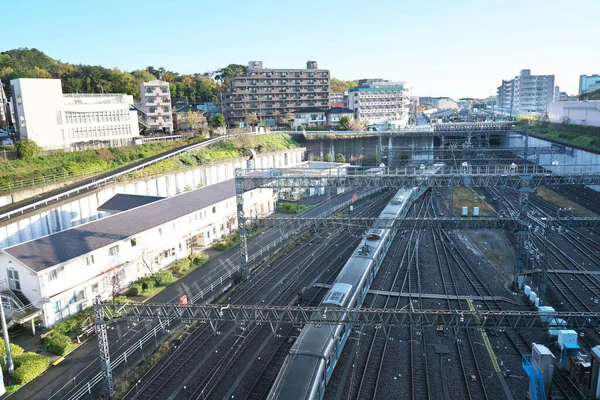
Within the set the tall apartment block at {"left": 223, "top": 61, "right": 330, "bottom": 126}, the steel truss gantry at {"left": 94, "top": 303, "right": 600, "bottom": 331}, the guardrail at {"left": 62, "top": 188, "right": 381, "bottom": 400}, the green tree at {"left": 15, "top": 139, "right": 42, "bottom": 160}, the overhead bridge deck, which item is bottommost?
the overhead bridge deck

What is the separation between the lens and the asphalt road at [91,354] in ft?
42.3

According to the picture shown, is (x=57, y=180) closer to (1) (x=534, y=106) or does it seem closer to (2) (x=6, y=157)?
(2) (x=6, y=157)

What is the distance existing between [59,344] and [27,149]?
19.2m

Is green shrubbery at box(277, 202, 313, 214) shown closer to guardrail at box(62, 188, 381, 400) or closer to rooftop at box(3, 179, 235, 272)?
guardrail at box(62, 188, 381, 400)

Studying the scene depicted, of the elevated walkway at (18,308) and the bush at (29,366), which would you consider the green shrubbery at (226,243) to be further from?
the bush at (29,366)

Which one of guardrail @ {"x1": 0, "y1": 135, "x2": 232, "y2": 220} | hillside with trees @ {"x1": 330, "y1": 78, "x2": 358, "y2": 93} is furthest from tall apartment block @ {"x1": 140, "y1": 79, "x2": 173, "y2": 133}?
hillside with trees @ {"x1": 330, "y1": 78, "x2": 358, "y2": 93}

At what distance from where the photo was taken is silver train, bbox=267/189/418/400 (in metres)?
10.5

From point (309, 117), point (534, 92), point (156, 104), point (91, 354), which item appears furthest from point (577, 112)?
point (91, 354)

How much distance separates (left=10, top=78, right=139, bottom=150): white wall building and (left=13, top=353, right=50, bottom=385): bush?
73.6 ft

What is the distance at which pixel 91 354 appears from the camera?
14844mm

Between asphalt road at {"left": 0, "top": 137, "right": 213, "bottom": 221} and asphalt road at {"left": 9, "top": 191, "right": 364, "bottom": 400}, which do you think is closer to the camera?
asphalt road at {"left": 9, "top": 191, "right": 364, "bottom": 400}

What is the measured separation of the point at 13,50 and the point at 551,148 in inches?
2788

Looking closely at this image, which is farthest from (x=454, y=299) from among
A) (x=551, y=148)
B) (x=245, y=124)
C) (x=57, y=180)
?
(x=245, y=124)

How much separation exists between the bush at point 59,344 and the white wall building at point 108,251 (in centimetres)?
135
